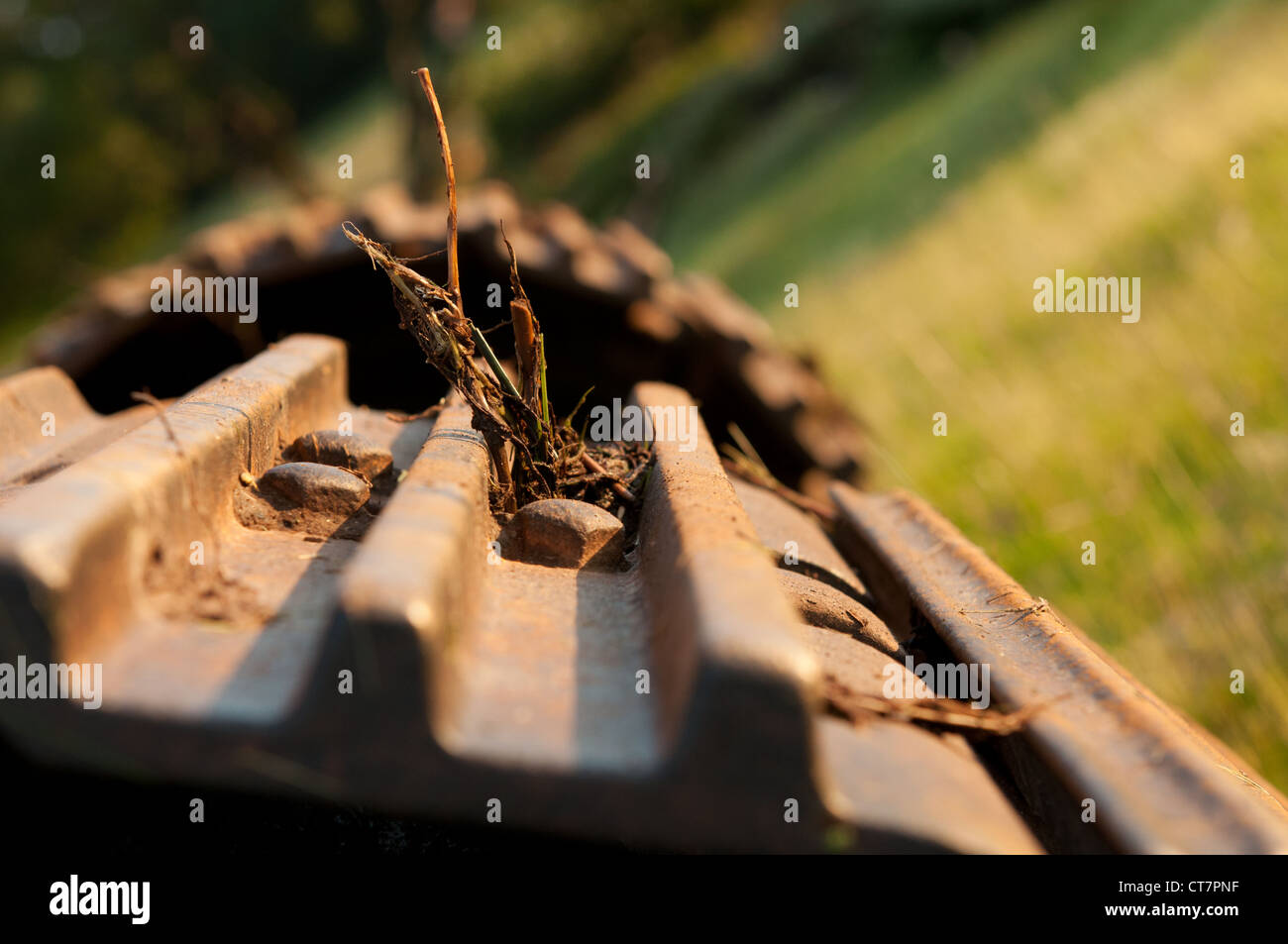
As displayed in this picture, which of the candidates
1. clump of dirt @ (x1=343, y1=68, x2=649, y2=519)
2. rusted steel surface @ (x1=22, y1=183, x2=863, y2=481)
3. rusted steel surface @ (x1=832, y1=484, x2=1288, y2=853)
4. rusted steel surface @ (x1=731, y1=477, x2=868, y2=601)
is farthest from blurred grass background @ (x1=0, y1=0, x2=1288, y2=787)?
clump of dirt @ (x1=343, y1=68, x2=649, y2=519)

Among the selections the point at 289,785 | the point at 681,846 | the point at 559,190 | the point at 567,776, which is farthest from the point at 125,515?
the point at 559,190

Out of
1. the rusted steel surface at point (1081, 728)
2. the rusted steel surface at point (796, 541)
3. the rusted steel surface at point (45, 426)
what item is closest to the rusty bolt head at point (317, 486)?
the rusted steel surface at point (45, 426)

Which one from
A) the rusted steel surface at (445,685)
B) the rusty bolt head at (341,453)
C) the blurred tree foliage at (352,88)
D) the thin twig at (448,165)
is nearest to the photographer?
the rusted steel surface at (445,685)

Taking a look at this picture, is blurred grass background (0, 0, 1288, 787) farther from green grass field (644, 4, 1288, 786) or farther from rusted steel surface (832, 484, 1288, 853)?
rusted steel surface (832, 484, 1288, 853)

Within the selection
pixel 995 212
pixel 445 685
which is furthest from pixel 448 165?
pixel 995 212

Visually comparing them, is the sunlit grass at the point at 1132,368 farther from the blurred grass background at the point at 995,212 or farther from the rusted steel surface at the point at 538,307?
the rusted steel surface at the point at 538,307
